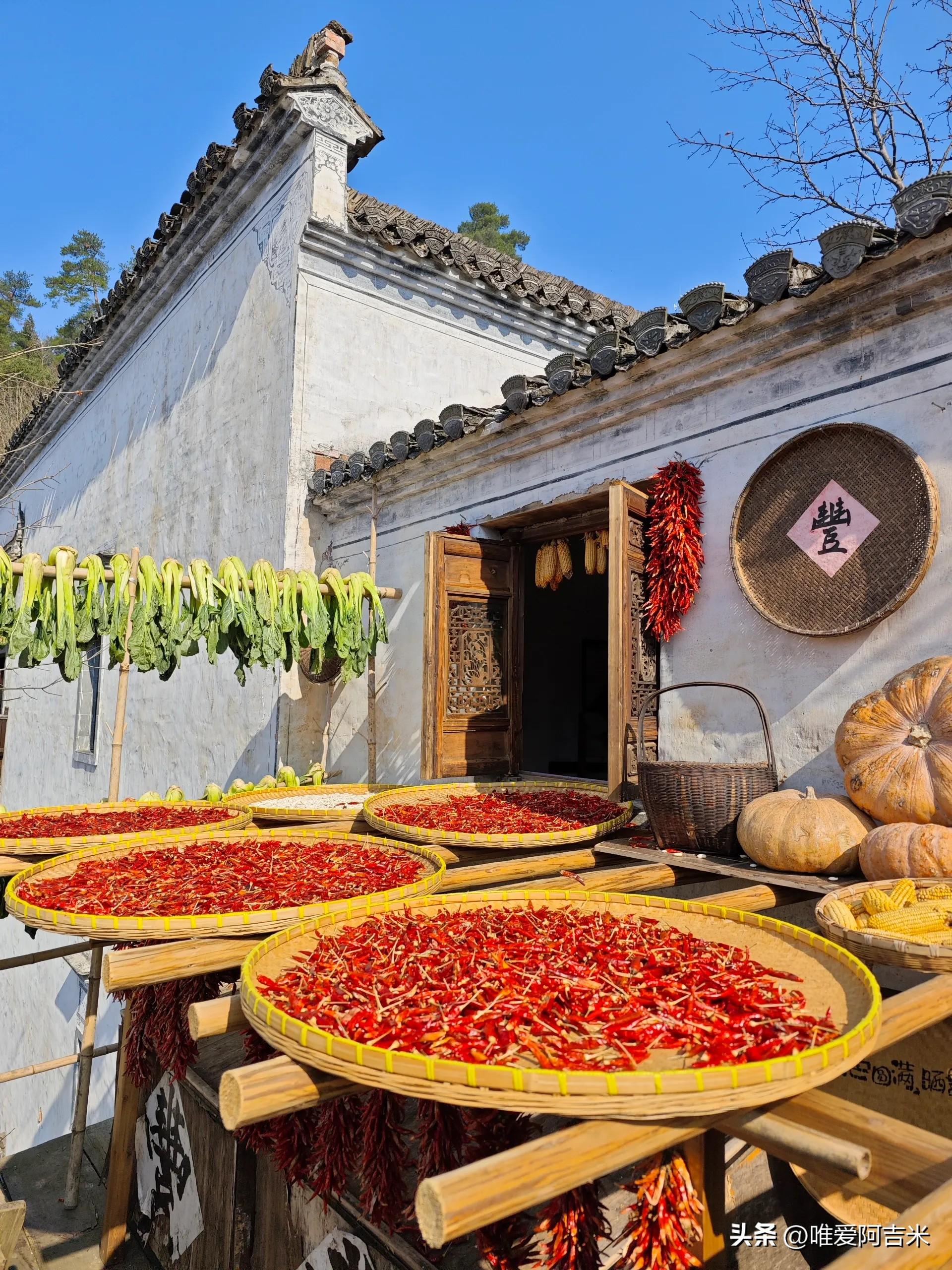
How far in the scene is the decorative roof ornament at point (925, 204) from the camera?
3.07 metres

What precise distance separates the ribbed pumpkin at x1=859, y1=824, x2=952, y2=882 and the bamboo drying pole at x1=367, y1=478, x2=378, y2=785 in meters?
4.03

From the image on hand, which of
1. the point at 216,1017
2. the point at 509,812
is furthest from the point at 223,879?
the point at 509,812

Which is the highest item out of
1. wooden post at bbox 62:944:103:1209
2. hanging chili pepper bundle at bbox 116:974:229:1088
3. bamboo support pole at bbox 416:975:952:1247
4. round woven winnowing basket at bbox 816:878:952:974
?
round woven winnowing basket at bbox 816:878:952:974

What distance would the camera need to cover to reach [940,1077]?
251 cm

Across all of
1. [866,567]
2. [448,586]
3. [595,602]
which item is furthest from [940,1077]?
[595,602]

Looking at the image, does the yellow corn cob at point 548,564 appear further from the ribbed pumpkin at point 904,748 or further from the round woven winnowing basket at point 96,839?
the round woven winnowing basket at point 96,839

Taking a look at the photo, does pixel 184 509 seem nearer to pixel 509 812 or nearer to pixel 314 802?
pixel 314 802

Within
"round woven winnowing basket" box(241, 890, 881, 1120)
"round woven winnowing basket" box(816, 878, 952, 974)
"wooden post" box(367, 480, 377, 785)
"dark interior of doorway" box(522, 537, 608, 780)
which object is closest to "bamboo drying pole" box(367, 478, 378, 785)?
"wooden post" box(367, 480, 377, 785)

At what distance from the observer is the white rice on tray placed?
4383 millimetres

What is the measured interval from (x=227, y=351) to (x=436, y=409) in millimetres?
2722

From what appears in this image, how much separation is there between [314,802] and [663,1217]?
11.3ft

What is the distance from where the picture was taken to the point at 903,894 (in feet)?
7.94

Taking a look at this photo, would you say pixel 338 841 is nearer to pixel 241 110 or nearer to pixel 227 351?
pixel 227 351

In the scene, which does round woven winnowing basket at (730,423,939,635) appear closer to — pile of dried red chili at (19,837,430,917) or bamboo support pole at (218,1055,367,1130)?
pile of dried red chili at (19,837,430,917)
